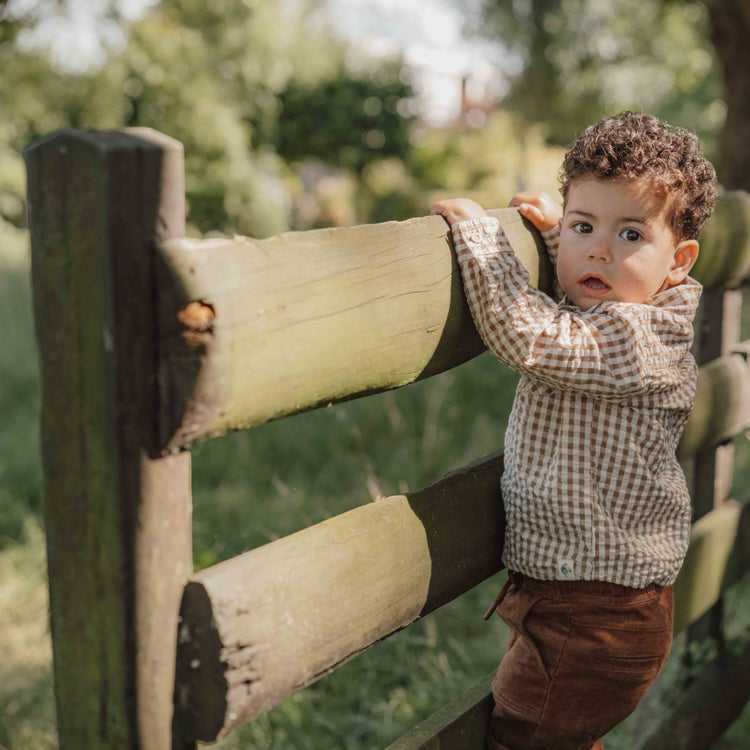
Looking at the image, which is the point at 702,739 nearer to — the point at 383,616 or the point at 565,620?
the point at 565,620

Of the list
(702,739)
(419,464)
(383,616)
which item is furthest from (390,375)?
(419,464)

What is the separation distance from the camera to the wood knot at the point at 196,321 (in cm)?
102

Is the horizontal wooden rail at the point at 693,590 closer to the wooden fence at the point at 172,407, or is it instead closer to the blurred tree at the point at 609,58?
the wooden fence at the point at 172,407

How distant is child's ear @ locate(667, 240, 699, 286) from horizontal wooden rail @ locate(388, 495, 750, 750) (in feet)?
2.98

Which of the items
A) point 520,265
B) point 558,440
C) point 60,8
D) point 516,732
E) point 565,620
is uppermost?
point 60,8

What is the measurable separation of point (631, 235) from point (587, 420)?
35 centimetres

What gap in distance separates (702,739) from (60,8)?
9317 millimetres

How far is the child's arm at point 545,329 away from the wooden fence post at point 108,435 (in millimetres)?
635

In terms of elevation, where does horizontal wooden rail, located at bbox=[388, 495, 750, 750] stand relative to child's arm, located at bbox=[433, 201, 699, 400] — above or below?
below

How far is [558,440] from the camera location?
164 cm

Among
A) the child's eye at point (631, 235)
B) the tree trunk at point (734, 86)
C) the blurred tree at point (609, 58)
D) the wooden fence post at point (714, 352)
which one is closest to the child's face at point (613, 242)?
the child's eye at point (631, 235)

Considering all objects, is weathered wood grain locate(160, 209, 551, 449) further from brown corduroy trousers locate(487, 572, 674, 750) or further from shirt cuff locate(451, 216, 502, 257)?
brown corduroy trousers locate(487, 572, 674, 750)

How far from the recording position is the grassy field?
9.55 feet

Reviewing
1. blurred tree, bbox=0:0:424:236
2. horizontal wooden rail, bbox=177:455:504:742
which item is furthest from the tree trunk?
horizontal wooden rail, bbox=177:455:504:742
